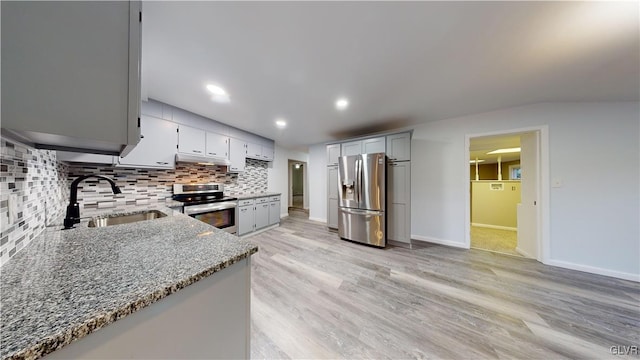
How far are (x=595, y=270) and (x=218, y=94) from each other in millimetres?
5270

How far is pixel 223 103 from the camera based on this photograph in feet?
8.33

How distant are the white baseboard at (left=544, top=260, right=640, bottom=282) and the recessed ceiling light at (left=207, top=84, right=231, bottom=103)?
4.84m

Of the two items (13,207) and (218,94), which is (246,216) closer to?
(218,94)

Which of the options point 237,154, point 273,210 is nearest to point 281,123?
point 237,154

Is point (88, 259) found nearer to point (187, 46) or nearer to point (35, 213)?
point (35, 213)

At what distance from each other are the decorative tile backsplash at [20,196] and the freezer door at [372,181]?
3.18 metres

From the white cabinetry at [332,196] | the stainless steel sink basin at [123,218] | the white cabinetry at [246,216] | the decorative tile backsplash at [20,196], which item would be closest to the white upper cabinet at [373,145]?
the white cabinetry at [332,196]

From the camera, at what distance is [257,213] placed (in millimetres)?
3762

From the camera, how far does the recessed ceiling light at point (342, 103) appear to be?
2.43m

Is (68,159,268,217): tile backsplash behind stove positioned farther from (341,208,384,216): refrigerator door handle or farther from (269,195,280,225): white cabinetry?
(341,208,384,216): refrigerator door handle

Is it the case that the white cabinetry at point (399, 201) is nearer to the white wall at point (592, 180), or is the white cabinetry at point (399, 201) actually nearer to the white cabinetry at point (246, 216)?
the white wall at point (592, 180)

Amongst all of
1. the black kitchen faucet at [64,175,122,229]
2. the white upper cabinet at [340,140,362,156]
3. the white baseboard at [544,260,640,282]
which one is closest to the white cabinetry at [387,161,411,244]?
the white upper cabinet at [340,140,362,156]

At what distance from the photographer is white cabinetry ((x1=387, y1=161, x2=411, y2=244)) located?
306 centimetres

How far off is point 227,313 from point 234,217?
2.78 m
